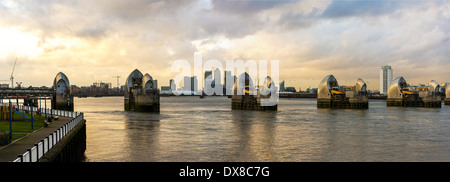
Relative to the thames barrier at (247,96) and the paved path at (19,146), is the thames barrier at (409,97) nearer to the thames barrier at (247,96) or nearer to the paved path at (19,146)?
the thames barrier at (247,96)

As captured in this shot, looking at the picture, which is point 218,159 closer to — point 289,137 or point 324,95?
point 289,137

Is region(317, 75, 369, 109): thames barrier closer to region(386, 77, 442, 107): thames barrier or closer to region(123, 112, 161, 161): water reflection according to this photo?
region(386, 77, 442, 107): thames barrier

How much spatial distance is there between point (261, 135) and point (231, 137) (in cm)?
416

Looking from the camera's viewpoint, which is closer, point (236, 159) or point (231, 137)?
point (236, 159)

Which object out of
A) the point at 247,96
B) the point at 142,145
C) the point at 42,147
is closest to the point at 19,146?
the point at 42,147

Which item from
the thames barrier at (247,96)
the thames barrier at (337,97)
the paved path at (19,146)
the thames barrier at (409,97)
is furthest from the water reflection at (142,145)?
the thames barrier at (409,97)

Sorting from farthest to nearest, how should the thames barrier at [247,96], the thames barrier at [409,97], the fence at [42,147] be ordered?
1. the thames barrier at [409,97]
2. the thames barrier at [247,96]
3. the fence at [42,147]

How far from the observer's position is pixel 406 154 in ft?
105

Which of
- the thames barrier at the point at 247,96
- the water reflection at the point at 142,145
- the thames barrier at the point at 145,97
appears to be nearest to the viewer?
the water reflection at the point at 142,145

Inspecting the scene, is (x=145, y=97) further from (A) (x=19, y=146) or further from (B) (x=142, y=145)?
(A) (x=19, y=146)

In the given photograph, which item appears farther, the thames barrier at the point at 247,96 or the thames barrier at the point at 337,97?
the thames barrier at the point at 337,97

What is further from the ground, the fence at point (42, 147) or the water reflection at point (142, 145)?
the fence at point (42, 147)

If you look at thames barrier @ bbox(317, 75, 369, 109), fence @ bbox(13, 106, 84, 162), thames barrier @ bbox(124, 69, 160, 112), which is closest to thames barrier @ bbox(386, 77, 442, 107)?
thames barrier @ bbox(317, 75, 369, 109)
